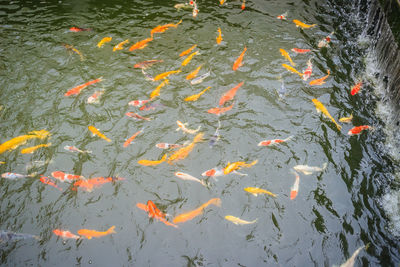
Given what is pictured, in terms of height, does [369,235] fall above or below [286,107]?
below

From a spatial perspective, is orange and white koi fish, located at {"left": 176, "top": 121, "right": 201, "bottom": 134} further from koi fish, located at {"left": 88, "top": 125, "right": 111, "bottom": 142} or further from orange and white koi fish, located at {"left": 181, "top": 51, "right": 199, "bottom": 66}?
orange and white koi fish, located at {"left": 181, "top": 51, "right": 199, "bottom": 66}

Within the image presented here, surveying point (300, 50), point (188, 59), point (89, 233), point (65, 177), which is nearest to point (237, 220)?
point (89, 233)

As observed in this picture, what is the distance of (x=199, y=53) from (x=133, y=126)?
2.40m

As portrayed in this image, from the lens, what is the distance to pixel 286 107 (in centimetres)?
486

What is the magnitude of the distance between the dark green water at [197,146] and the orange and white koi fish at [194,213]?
0.22ft

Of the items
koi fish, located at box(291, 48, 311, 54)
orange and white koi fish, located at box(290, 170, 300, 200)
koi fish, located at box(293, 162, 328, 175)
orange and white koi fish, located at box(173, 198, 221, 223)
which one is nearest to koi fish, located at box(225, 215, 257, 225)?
orange and white koi fish, located at box(173, 198, 221, 223)

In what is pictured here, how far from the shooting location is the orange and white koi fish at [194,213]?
353cm

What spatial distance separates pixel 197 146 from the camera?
A: 433cm

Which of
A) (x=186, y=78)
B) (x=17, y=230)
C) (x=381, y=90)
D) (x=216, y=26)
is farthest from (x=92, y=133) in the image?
(x=381, y=90)

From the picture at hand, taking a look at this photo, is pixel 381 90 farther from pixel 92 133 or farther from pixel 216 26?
pixel 92 133

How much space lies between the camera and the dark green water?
331 cm

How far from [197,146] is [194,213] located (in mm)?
1140

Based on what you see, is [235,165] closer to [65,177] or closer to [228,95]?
[228,95]

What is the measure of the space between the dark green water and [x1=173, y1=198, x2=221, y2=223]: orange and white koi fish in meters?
0.07
